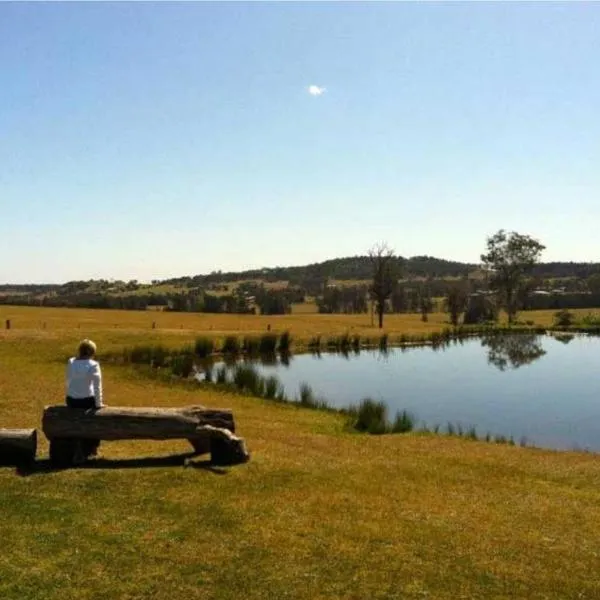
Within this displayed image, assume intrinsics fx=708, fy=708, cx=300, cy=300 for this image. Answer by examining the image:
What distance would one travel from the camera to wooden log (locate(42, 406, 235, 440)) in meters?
11.1

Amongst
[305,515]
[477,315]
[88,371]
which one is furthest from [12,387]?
[477,315]

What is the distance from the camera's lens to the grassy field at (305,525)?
23.3 feet

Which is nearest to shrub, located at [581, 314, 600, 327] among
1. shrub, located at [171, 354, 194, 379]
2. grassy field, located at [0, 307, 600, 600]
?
shrub, located at [171, 354, 194, 379]

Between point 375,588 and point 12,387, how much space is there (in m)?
16.3

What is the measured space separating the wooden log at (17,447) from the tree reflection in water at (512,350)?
110ft

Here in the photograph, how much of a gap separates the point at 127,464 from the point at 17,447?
1705 millimetres

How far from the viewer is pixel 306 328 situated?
6631 cm

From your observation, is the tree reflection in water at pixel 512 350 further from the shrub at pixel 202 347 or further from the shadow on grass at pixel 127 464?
the shadow on grass at pixel 127 464

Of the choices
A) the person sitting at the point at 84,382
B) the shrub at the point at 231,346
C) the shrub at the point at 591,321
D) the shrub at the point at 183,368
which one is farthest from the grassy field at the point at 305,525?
the shrub at the point at 591,321

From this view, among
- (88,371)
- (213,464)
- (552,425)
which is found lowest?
(552,425)

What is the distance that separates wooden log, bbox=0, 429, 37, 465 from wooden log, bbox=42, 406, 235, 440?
0.91 feet

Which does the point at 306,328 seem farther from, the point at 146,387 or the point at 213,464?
the point at 213,464

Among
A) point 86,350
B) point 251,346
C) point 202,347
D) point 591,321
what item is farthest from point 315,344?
point 86,350

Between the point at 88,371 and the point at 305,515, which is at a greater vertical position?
the point at 88,371
